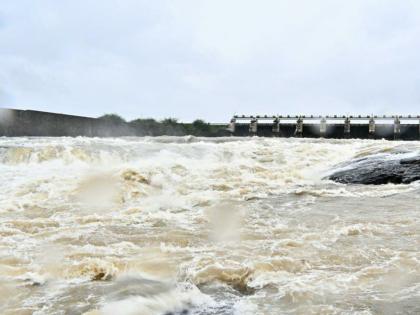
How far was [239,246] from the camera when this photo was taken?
191 inches

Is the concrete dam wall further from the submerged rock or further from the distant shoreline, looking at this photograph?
the submerged rock

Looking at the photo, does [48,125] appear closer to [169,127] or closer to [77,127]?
[77,127]

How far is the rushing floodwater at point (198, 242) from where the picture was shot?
11.0 ft

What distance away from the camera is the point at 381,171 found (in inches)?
396

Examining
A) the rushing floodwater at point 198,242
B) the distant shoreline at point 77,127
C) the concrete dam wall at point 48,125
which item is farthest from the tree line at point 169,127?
the rushing floodwater at point 198,242

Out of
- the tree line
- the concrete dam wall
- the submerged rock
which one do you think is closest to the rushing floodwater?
the submerged rock

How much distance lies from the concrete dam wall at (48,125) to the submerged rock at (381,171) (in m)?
14.2

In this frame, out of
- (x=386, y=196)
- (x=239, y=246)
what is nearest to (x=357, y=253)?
(x=239, y=246)

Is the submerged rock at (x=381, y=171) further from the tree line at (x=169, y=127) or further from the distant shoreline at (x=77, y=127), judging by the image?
the tree line at (x=169, y=127)

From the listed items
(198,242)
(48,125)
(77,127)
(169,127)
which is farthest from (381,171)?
(169,127)

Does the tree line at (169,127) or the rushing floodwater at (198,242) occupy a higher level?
the tree line at (169,127)

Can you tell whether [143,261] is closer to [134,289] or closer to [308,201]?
[134,289]

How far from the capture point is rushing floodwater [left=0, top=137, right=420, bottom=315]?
11.0 ft

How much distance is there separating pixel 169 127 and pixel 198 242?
102ft
